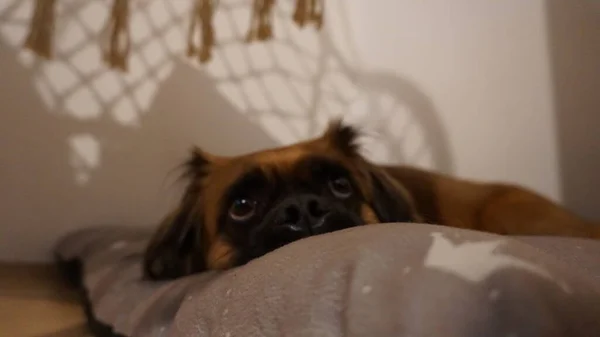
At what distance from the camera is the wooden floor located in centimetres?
122

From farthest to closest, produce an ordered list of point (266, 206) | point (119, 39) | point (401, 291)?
point (119, 39)
point (266, 206)
point (401, 291)

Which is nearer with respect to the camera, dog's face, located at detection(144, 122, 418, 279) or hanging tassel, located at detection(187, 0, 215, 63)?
A: dog's face, located at detection(144, 122, 418, 279)

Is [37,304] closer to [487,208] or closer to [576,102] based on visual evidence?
[487,208]

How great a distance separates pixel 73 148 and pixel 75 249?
0.32 meters

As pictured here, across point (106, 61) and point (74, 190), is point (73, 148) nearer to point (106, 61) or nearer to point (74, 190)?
point (74, 190)

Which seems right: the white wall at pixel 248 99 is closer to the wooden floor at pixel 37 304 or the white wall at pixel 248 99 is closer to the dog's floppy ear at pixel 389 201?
the wooden floor at pixel 37 304

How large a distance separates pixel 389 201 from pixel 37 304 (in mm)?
759

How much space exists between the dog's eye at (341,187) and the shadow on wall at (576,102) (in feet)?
3.82

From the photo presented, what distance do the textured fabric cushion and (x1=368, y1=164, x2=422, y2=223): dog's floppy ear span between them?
19.6 inches

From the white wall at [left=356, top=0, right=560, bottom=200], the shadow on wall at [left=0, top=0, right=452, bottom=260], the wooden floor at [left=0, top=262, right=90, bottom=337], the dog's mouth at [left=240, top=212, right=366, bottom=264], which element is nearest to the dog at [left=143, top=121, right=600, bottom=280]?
the dog's mouth at [left=240, top=212, right=366, bottom=264]

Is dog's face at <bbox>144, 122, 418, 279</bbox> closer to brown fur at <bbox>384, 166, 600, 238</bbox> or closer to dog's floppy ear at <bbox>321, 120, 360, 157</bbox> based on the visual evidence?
dog's floppy ear at <bbox>321, 120, 360, 157</bbox>

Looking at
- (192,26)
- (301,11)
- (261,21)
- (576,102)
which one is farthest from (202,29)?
(576,102)

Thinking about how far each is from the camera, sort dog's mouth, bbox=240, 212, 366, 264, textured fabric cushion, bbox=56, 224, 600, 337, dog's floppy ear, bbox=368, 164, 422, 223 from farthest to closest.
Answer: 1. dog's floppy ear, bbox=368, 164, 422, 223
2. dog's mouth, bbox=240, 212, 366, 264
3. textured fabric cushion, bbox=56, 224, 600, 337

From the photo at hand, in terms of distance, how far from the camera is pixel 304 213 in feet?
3.51
